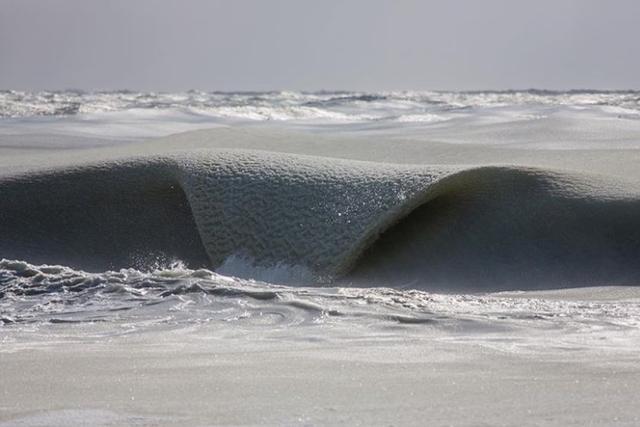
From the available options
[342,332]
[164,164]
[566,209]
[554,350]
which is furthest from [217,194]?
[554,350]

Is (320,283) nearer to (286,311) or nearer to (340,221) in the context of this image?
(340,221)

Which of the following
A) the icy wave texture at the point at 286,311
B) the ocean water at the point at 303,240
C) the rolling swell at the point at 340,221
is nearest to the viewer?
the icy wave texture at the point at 286,311

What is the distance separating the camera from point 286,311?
2.94 metres

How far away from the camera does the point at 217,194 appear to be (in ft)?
14.2

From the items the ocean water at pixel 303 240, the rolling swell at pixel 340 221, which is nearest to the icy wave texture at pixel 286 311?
the ocean water at pixel 303 240

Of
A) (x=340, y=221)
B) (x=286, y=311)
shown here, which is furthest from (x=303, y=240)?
(x=286, y=311)

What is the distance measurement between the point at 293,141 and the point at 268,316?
3.33 meters

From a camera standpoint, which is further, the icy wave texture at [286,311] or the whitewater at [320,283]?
the icy wave texture at [286,311]

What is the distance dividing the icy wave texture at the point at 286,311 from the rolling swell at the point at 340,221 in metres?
0.55

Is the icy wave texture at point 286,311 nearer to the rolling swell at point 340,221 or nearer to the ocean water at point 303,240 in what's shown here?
the ocean water at point 303,240

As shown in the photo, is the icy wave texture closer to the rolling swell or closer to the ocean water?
the ocean water

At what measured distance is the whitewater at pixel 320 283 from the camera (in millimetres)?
1890

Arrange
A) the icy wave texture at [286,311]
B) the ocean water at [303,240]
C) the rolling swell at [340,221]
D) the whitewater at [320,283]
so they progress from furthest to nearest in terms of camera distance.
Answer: the rolling swell at [340,221]
the ocean water at [303,240]
the icy wave texture at [286,311]
the whitewater at [320,283]

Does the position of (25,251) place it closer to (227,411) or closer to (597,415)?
(227,411)
